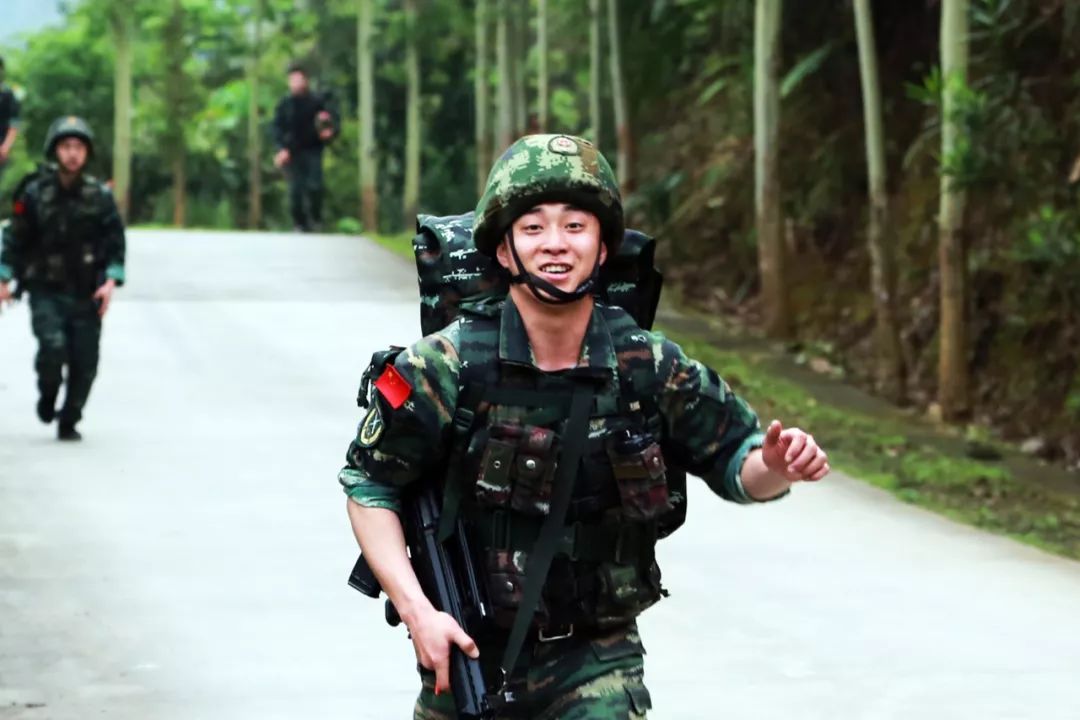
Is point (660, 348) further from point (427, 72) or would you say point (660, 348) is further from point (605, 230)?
point (427, 72)

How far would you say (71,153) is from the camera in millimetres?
12438

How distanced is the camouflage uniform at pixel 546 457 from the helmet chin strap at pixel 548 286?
6cm

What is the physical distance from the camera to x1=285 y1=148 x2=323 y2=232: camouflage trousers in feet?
90.1

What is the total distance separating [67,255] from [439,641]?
906cm

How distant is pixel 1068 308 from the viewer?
15.6 m

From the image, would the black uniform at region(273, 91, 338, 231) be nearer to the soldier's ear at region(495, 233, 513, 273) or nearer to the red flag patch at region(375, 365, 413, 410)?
the soldier's ear at region(495, 233, 513, 273)

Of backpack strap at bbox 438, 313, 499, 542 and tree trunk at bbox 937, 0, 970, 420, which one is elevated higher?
backpack strap at bbox 438, 313, 499, 542

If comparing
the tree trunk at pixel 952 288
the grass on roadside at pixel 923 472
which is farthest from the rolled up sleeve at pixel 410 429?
the tree trunk at pixel 952 288

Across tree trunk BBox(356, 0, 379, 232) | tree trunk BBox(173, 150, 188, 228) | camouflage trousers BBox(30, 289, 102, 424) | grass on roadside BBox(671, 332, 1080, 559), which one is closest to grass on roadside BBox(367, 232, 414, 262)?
grass on roadside BBox(671, 332, 1080, 559)

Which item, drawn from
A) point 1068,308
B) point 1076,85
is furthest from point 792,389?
point 1076,85

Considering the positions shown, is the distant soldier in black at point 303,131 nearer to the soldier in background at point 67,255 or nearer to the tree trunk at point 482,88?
the tree trunk at point 482,88

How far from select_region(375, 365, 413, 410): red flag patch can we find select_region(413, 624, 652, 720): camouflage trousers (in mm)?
480

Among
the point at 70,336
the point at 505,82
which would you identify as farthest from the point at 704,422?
the point at 505,82

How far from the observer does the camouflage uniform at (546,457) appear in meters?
4.11
